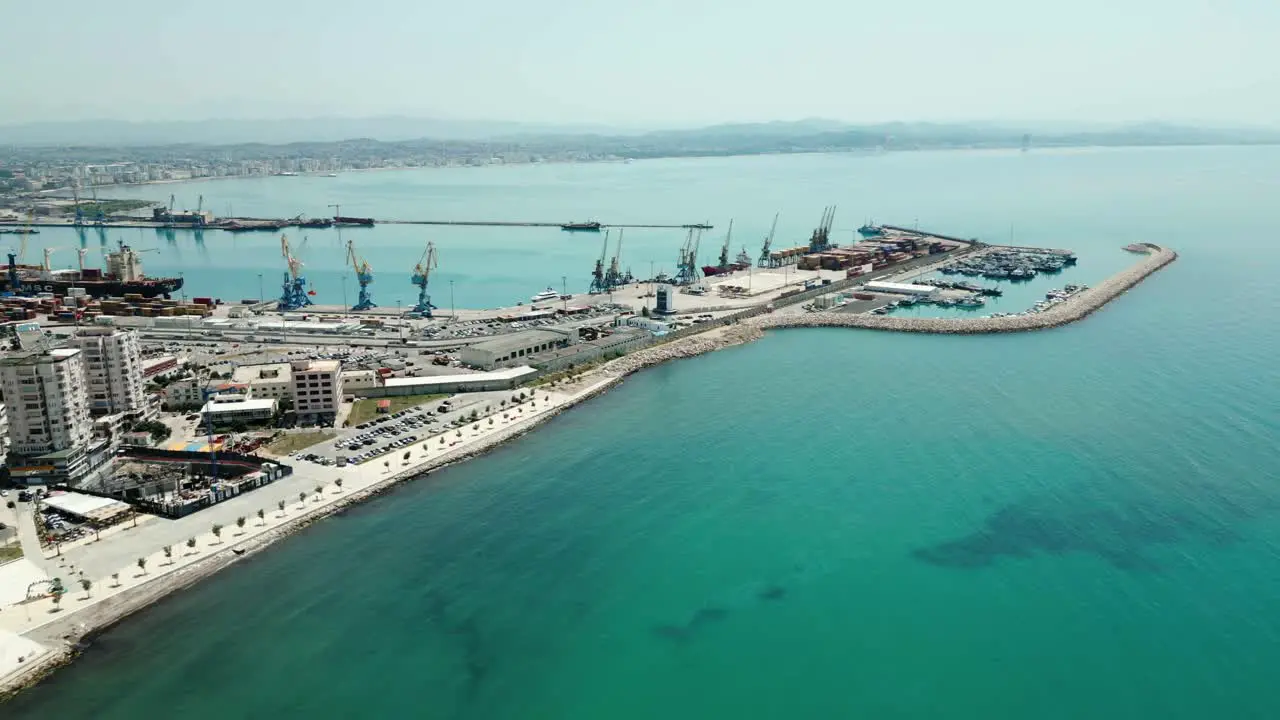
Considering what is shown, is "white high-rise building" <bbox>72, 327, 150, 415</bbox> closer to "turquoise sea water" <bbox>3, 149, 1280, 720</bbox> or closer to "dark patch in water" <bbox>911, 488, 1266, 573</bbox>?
"turquoise sea water" <bbox>3, 149, 1280, 720</bbox>

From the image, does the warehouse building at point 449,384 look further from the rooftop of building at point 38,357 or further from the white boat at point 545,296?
the white boat at point 545,296

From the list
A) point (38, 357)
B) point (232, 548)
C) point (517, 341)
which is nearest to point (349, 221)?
point (517, 341)

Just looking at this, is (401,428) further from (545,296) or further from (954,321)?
(954,321)

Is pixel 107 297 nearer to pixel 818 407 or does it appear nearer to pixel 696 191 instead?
pixel 818 407

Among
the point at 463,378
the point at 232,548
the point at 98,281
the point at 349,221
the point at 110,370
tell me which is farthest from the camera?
the point at 349,221

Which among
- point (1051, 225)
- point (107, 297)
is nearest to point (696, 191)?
point (1051, 225)

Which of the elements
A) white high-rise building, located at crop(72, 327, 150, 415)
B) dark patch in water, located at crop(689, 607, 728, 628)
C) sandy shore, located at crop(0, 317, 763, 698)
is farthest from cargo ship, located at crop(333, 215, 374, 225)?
dark patch in water, located at crop(689, 607, 728, 628)

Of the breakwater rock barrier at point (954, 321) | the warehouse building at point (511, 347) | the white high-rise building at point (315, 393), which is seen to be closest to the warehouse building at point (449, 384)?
the warehouse building at point (511, 347)
